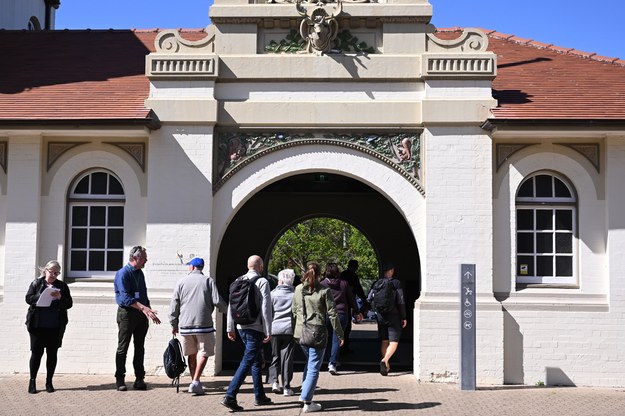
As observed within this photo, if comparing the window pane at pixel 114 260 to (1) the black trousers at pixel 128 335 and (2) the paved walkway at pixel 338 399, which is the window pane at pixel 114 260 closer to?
Result: (2) the paved walkway at pixel 338 399

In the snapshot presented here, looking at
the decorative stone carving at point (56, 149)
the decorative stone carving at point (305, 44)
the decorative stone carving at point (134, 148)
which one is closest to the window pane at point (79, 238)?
the decorative stone carving at point (56, 149)

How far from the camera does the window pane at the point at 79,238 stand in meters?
13.3

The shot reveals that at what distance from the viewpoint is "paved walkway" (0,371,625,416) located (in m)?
10.1

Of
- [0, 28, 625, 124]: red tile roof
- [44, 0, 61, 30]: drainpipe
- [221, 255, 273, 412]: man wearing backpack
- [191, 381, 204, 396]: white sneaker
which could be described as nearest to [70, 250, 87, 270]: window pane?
[0, 28, 625, 124]: red tile roof


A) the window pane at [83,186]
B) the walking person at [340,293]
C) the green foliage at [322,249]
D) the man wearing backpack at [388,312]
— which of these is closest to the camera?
the man wearing backpack at [388,312]

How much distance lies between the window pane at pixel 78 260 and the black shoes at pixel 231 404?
14.6 feet

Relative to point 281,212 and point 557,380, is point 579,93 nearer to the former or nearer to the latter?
point 557,380

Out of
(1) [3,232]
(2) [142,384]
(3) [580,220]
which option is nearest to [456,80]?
(3) [580,220]

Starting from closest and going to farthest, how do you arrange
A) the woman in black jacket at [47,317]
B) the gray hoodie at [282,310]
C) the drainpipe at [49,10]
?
the gray hoodie at [282,310] → the woman in black jacket at [47,317] → the drainpipe at [49,10]

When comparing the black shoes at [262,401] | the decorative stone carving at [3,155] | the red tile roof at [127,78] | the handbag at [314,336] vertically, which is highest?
the red tile roof at [127,78]

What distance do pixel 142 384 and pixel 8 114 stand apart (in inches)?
192

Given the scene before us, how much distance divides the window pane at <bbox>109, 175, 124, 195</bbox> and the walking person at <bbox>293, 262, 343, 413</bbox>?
4.41m

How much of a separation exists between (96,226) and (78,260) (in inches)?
25.0

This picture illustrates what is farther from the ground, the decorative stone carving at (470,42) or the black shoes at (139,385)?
the decorative stone carving at (470,42)
